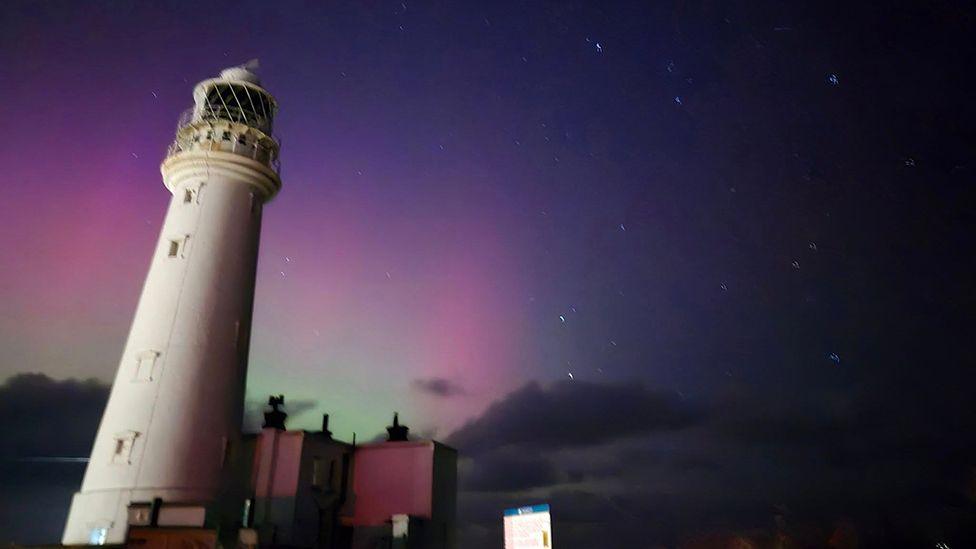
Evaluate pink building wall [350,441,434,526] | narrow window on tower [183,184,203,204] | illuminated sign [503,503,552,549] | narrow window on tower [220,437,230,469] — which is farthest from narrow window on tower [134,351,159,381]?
illuminated sign [503,503,552,549]

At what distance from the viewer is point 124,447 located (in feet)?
77.7

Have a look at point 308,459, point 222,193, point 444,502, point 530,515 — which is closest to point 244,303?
point 222,193

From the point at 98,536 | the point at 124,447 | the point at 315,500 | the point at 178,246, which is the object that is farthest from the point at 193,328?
the point at 315,500

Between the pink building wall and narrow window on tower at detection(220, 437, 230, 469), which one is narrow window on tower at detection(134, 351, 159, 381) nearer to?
narrow window on tower at detection(220, 437, 230, 469)

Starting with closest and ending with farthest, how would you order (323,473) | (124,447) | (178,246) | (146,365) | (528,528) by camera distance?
(528,528) < (124,447) < (146,365) < (178,246) < (323,473)

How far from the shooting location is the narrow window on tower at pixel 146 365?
2489 cm

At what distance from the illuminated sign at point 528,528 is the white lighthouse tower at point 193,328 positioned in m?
11.8

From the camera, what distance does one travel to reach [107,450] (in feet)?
78.2

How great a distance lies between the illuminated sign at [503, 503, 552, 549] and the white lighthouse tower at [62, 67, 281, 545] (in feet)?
38.7

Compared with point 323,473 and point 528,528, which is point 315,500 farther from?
point 528,528

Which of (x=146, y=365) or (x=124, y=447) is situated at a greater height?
(x=146, y=365)

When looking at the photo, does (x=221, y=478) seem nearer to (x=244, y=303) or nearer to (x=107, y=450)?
(x=107, y=450)

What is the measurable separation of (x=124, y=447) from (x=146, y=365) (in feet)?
9.91

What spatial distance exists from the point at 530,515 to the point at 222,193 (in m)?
18.5
